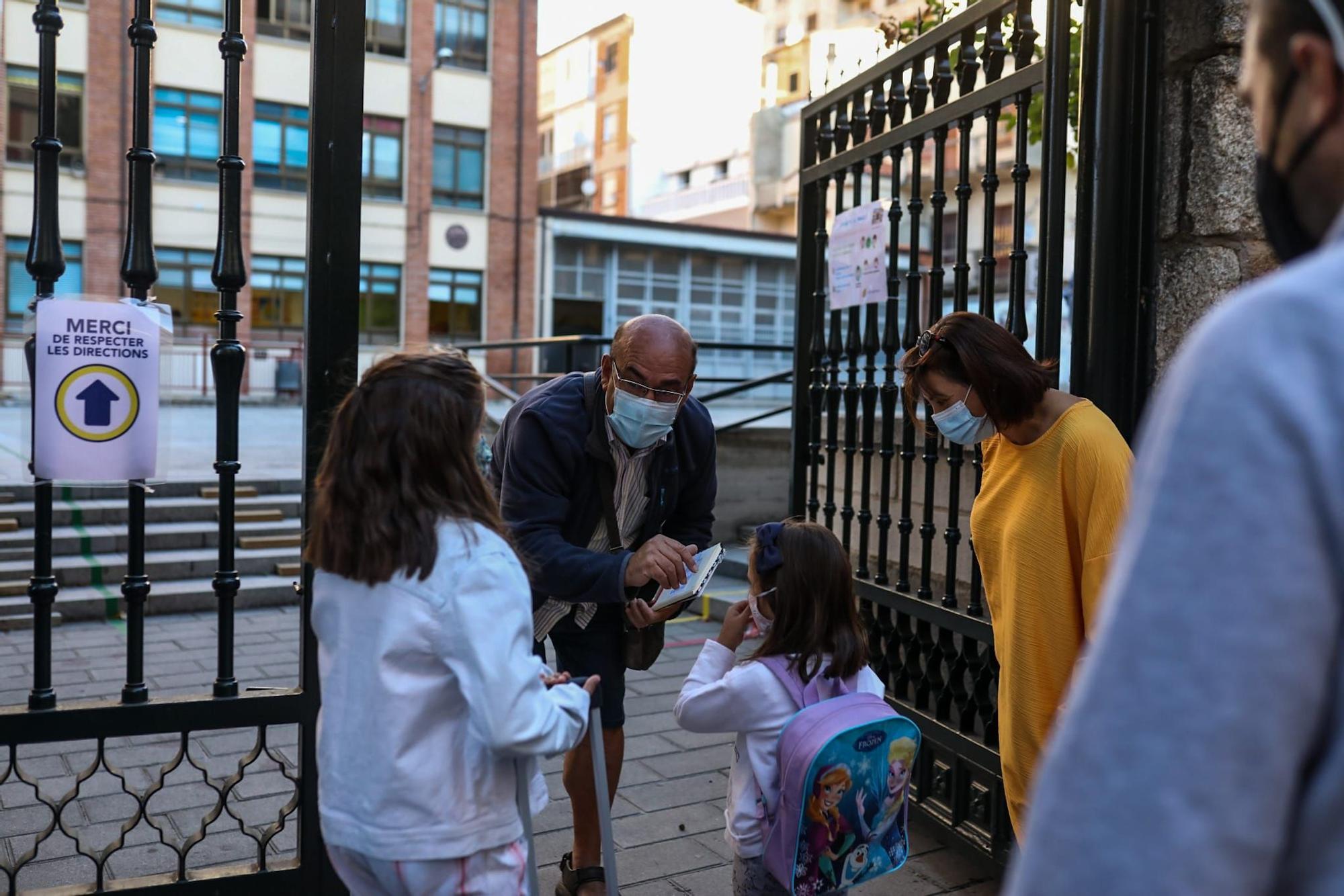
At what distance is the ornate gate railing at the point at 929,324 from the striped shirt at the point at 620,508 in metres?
0.89

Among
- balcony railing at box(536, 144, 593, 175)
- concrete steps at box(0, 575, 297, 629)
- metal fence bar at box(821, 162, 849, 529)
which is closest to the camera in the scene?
metal fence bar at box(821, 162, 849, 529)

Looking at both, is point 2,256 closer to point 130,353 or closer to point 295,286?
point 295,286

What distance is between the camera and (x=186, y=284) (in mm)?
27344

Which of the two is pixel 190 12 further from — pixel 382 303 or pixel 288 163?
pixel 382 303

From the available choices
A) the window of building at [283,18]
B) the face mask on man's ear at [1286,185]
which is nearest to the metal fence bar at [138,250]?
the face mask on man's ear at [1286,185]

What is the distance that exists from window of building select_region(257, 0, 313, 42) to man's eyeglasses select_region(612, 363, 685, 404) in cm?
2768

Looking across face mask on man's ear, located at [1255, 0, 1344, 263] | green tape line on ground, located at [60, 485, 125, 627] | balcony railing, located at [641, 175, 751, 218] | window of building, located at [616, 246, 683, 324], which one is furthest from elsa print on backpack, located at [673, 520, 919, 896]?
balcony railing, located at [641, 175, 751, 218]

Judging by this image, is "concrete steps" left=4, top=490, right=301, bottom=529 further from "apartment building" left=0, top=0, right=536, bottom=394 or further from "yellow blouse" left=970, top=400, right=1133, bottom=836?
"apartment building" left=0, top=0, right=536, bottom=394

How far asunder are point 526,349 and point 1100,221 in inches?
1114

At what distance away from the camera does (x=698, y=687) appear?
9.37 ft

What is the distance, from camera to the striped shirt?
347 centimetres

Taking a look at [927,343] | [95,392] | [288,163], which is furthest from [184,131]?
[927,343]

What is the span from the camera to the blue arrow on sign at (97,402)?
2854 millimetres

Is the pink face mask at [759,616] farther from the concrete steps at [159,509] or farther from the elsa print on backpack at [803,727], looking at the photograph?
the concrete steps at [159,509]
